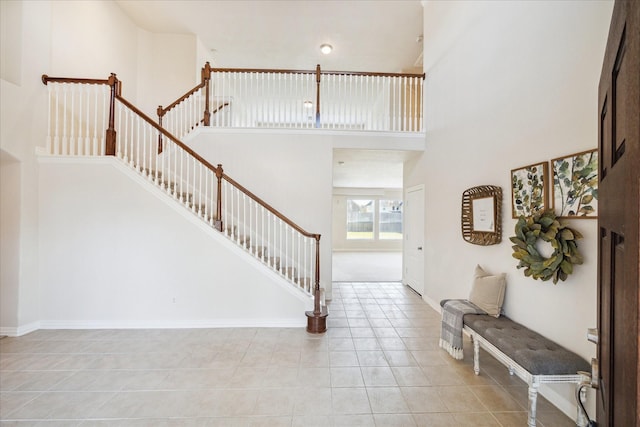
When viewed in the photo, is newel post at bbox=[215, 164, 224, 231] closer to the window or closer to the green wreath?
the green wreath

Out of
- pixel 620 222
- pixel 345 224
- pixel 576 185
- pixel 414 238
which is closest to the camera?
pixel 620 222

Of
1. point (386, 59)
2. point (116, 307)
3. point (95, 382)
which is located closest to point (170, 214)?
point (116, 307)

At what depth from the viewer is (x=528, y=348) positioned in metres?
2.14

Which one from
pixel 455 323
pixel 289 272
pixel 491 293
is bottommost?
pixel 455 323

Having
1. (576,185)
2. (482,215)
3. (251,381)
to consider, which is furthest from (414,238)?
(251,381)

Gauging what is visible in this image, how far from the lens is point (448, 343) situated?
3.04m

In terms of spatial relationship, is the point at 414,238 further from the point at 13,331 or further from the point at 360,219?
the point at 360,219

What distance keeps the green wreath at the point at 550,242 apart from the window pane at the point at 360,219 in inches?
381

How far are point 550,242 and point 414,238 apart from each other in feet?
11.0

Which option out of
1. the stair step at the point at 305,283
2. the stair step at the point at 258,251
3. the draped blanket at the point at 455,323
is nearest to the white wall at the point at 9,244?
the stair step at the point at 258,251

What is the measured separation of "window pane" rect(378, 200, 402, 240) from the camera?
40.0ft

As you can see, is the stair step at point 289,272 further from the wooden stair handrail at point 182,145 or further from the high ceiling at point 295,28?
the high ceiling at point 295,28

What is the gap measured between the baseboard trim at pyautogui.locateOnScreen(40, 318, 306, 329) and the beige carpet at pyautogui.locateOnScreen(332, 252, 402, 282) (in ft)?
9.79

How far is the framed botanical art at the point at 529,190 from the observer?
241cm
